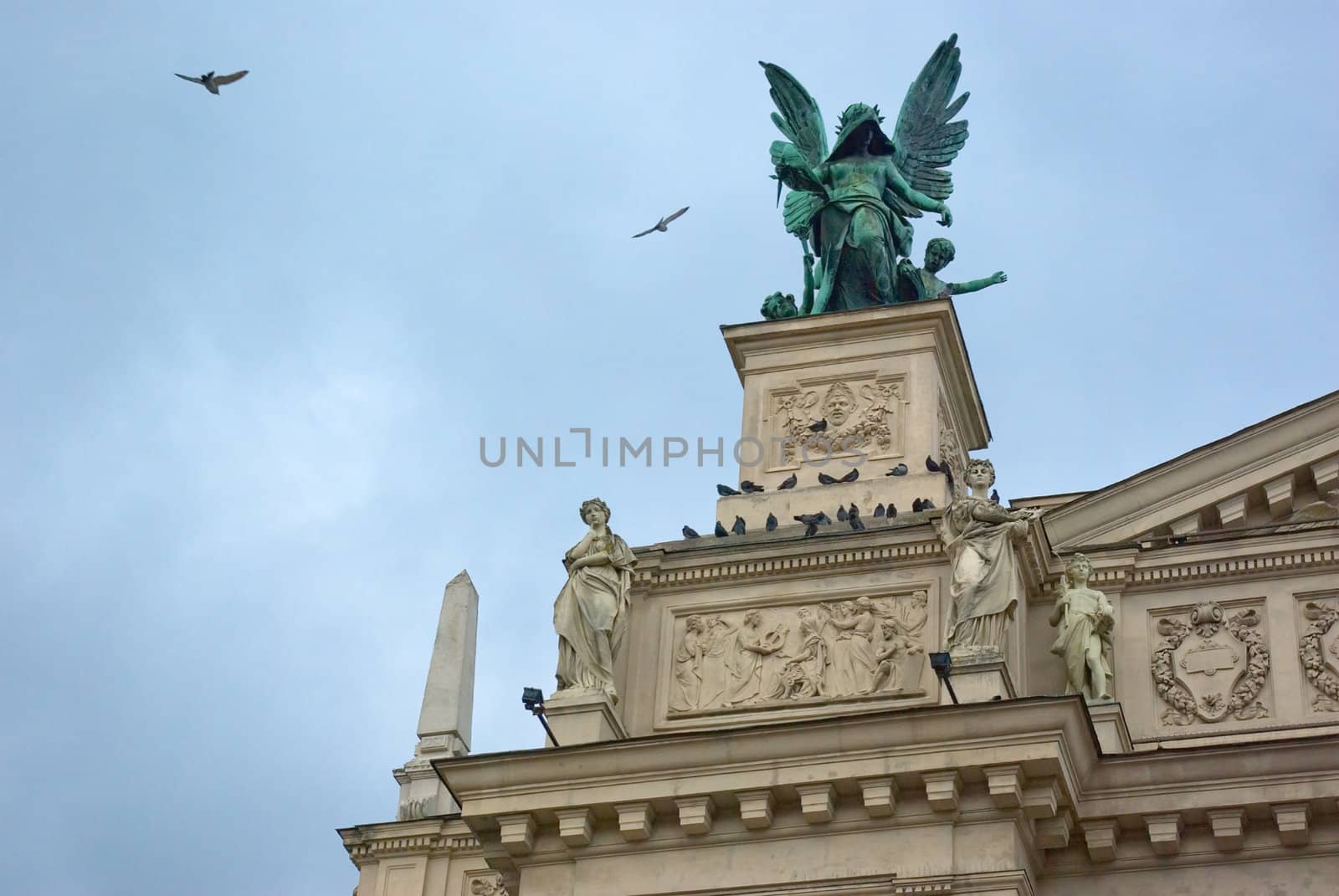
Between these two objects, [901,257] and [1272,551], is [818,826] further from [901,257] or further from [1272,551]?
[901,257]

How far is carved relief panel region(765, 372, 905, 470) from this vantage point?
24828 millimetres

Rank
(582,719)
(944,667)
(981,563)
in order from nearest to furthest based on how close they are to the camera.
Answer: (944,667) → (981,563) → (582,719)

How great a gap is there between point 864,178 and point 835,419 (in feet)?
11.0

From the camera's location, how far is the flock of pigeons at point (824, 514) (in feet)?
77.1

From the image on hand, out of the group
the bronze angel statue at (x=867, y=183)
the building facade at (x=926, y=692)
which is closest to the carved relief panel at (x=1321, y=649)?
the building facade at (x=926, y=692)

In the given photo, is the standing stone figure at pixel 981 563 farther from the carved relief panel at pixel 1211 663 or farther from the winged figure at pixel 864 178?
the winged figure at pixel 864 178

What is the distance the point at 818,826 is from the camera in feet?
69.6

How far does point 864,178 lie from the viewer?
2716 centimetres

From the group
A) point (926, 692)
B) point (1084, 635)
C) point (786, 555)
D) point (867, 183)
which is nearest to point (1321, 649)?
point (1084, 635)

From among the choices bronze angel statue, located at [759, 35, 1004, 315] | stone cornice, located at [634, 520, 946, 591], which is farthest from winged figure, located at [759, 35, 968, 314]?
stone cornice, located at [634, 520, 946, 591]

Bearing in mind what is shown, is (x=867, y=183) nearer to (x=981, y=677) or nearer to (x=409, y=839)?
(x=981, y=677)

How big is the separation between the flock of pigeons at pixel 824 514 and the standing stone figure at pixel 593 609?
3.68 ft

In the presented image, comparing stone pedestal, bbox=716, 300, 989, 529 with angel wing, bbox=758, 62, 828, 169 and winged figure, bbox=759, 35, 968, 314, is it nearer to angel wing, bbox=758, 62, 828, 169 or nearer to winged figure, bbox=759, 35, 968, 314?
winged figure, bbox=759, 35, 968, 314

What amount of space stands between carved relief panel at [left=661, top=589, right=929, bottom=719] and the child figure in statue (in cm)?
445
